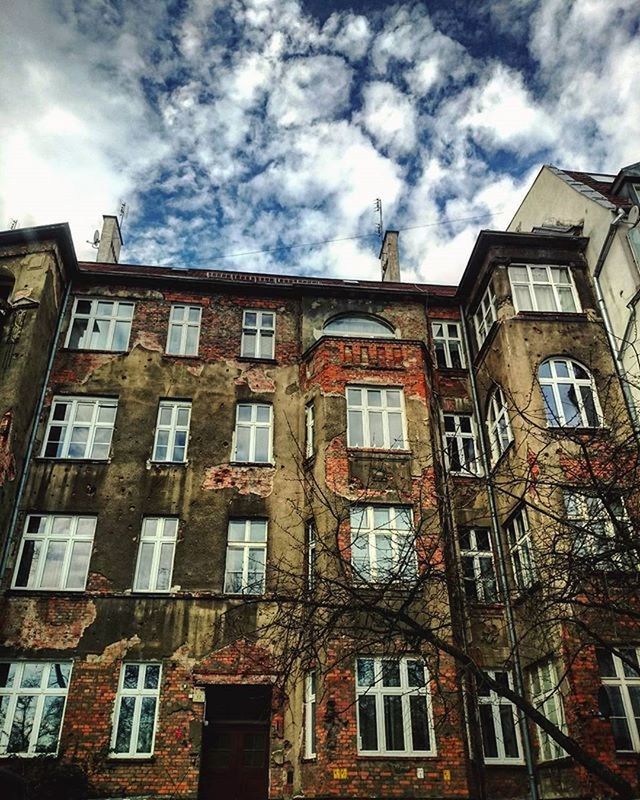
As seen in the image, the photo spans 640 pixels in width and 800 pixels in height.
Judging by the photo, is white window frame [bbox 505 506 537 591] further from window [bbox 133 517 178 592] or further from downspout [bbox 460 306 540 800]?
window [bbox 133 517 178 592]

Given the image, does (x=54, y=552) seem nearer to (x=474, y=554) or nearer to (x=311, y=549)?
(x=311, y=549)

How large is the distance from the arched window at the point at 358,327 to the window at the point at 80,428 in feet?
20.1

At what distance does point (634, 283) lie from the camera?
15859 millimetres

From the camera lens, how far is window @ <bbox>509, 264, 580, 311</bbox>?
57.4 feet

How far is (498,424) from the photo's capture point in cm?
1712

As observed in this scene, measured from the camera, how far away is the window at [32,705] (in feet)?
43.7

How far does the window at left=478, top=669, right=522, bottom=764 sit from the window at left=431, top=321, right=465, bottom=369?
859cm

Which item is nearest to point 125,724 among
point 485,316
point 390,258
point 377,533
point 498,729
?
point 377,533

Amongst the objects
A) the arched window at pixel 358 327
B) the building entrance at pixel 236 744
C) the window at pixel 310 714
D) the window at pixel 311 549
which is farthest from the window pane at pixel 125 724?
the arched window at pixel 358 327

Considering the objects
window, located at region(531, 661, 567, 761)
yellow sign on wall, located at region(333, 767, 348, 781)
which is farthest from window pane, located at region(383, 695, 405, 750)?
window, located at region(531, 661, 567, 761)

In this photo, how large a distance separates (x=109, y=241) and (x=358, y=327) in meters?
9.40

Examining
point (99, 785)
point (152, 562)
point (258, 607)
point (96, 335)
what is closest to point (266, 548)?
point (258, 607)

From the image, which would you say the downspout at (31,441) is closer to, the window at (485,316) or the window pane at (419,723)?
the window pane at (419,723)

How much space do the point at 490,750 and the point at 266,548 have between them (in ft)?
20.5
